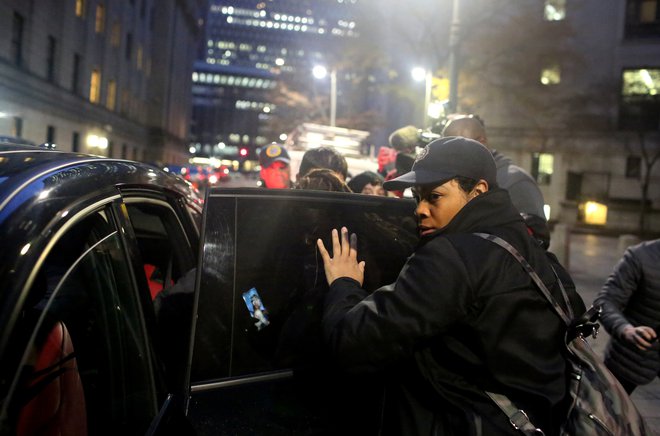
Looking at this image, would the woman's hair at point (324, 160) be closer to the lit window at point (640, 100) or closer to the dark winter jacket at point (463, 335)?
the dark winter jacket at point (463, 335)

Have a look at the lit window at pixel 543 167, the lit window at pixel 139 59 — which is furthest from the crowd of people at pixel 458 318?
the lit window at pixel 139 59

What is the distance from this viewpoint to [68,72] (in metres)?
33.3

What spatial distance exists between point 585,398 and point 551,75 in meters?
35.5

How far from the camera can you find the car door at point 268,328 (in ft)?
6.82

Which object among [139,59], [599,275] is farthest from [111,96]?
[599,275]

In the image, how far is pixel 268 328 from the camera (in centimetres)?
226

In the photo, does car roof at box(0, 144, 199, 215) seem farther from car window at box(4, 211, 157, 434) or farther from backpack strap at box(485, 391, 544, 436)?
backpack strap at box(485, 391, 544, 436)

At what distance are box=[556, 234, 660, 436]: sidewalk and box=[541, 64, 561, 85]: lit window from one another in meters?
10.5

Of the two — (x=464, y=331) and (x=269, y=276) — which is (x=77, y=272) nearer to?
(x=269, y=276)

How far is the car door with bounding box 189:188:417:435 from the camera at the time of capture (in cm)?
208

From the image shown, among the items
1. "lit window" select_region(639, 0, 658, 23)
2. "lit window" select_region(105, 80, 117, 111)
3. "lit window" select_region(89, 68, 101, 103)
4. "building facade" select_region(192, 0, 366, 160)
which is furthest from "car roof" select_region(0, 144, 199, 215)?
"building facade" select_region(192, 0, 366, 160)

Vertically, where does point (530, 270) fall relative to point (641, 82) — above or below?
below

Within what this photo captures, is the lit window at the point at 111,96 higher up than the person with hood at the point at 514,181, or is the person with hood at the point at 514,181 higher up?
the lit window at the point at 111,96

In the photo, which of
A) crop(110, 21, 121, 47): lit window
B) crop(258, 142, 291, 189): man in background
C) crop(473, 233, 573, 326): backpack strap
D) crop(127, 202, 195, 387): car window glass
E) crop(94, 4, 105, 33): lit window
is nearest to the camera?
crop(473, 233, 573, 326): backpack strap
